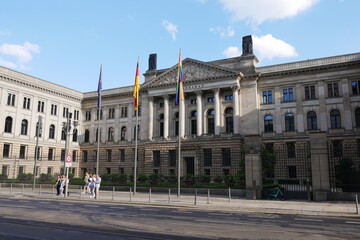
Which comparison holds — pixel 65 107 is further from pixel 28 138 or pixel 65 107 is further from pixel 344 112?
pixel 344 112

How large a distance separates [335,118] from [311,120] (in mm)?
3578

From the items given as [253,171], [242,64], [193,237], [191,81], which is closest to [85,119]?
[191,81]

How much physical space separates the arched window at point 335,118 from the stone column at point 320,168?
27404 mm

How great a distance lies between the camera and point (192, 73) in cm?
5753

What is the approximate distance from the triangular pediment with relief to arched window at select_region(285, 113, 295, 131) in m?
11.8

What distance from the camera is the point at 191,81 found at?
188 ft

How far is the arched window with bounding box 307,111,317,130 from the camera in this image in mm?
49500

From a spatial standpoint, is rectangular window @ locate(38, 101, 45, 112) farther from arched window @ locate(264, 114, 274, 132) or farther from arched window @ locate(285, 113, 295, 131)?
arched window @ locate(285, 113, 295, 131)

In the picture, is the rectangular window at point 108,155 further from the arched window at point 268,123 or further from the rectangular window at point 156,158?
the arched window at point 268,123

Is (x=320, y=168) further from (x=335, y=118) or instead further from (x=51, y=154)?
(x=51, y=154)

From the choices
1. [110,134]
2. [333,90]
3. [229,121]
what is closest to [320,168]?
[333,90]

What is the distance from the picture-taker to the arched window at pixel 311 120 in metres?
49.5

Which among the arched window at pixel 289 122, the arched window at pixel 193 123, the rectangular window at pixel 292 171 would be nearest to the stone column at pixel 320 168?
the rectangular window at pixel 292 171

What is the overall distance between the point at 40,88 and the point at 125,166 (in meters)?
23.1
